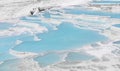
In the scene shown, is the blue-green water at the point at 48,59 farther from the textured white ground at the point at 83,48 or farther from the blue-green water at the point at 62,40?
the blue-green water at the point at 62,40

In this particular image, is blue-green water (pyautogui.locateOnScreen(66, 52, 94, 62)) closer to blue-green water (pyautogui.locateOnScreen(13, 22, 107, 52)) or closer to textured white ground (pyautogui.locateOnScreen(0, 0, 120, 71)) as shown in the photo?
textured white ground (pyautogui.locateOnScreen(0, 0, 120, 71))

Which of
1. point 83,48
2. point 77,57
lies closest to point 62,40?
point 83,48

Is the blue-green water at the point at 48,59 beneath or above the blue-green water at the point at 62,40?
beneath

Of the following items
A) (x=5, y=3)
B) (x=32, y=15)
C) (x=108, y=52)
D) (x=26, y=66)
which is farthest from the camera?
(x=5, y=3)

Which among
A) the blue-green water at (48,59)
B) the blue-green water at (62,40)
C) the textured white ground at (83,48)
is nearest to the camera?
the textured white ground at (83,48)

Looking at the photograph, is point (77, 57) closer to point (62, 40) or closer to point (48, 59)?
point (48, 59)

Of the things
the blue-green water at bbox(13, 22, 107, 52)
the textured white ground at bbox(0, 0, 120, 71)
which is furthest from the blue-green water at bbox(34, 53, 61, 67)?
the blue-green water at bbox(13, 22, 107, 52)

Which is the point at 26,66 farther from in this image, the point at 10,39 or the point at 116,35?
the point at 116,35

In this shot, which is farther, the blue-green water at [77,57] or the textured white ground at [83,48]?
the blue-green water at [77,57]

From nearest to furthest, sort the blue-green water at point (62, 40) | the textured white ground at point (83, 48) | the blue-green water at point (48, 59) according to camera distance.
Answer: the textured white ground at point (83, 48), the blue-green water at point (48, 59), the blue-green water at point (62, 40)

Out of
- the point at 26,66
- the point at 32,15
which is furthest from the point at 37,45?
the point at 32,15

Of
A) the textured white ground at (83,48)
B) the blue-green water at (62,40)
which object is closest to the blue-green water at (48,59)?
the textured white ground at (83,48)
